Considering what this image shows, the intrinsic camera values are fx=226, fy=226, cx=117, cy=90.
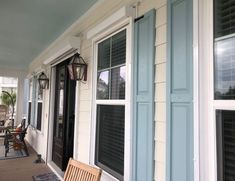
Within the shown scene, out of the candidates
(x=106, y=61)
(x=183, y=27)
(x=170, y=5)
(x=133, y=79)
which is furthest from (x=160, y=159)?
(x=106, y=61)

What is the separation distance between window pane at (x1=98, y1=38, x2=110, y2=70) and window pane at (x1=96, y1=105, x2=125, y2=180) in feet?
1.67

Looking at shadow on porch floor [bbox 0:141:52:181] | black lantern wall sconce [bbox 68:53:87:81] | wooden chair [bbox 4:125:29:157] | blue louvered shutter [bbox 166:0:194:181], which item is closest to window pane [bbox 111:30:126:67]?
black lantern wall sconce [bbox 68:53:87:81]

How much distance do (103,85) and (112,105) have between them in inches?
13.2

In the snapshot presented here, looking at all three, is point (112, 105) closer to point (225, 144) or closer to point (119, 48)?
point (119, 48)

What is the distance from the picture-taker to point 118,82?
244cm

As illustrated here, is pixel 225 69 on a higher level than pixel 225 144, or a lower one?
higher

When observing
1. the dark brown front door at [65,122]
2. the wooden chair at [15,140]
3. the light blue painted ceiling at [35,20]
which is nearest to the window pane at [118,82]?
the light blue painted ceiling at [35,20]

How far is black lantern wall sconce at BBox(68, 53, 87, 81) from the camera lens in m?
3.06

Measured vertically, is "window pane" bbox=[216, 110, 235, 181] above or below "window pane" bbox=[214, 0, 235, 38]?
below

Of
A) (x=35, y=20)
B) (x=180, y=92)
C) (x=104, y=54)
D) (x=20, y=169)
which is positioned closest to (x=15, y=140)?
(x=20, y=169)

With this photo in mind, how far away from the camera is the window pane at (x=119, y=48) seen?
239cm

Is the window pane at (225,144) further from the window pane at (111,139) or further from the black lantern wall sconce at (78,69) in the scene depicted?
the black lantern wall sconce at (78,69)

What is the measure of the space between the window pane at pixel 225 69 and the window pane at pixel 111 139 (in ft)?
3.64

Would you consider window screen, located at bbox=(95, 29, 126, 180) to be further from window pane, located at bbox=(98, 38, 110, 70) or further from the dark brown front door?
the dark brown front door
